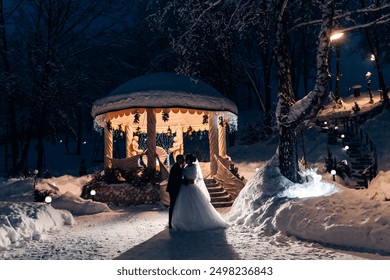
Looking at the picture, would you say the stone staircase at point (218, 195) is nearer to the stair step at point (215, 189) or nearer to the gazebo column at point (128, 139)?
the stair step at point (215, 189)

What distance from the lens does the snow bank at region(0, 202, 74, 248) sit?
7986mm

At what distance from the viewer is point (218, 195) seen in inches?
581

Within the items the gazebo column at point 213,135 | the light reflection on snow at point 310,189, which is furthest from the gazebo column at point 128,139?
the light reflection on snow at point 310,189

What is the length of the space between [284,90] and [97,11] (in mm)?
18342

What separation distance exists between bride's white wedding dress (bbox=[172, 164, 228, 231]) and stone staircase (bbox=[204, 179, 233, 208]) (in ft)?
16.5

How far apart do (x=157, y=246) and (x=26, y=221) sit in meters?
3.46

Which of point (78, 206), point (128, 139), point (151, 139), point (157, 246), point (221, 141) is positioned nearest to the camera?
point (157, 246)

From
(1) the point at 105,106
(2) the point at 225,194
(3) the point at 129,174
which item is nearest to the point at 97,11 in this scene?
(1) the point at 105,106

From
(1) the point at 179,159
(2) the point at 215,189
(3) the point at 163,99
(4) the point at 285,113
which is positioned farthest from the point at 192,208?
(3) the point at 163,99

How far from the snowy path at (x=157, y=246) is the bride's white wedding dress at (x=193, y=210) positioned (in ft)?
1.08

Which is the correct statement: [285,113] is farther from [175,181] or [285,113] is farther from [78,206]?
[78,206]

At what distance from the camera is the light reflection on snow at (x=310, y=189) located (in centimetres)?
1006

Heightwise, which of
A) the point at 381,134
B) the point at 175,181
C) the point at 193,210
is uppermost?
the point at 381,134
